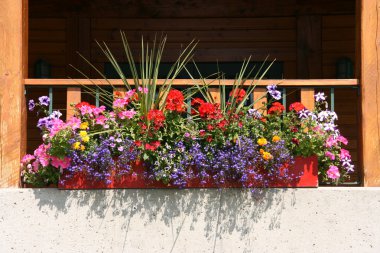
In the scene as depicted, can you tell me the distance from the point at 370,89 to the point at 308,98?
403 millimetres

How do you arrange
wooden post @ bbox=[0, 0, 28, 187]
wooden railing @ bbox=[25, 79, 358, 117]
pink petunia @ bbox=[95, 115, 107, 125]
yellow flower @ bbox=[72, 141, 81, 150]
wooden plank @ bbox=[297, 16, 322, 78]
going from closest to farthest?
yellow flower @ bbox=[72, 141, 81, 150] < pink petunia @ bbox=[95, 115, 107, 125] < wooden post @ bbox=[0, 0, 28, 187] < wooden railing @ bbox=[25, 79, 358, 117] < wooden plank @ bbox=[297, 16, 322, 78]

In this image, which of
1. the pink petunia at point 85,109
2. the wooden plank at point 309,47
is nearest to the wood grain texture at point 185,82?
the pink petunia at point 85,109

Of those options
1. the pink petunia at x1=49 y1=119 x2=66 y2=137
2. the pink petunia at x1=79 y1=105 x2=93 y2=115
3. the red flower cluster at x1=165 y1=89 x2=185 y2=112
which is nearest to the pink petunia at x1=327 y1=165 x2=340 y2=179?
the red flower cluster at x1=165 y1=89 x2=185 y2=112

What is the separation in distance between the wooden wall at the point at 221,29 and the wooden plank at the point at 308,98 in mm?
2721

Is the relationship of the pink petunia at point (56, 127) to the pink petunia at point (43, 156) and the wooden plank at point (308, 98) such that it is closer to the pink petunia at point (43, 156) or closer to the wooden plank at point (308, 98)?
the pink petunia at point (43, 156)

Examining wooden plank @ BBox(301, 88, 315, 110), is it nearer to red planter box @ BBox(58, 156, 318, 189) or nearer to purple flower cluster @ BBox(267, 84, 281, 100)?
purple flower cluster @ BBox(267, 84, 281, 100)

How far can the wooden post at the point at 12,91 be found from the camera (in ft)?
12.5

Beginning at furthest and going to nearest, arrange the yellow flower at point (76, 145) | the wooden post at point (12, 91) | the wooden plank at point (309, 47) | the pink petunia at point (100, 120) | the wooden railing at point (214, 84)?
1. the wooden plank at point (309, 47)
2. the wooden railing at point (214, 84)
3. the wooden post at point (12, 91)
4. the pink petunia at point (100, 120)
5. the yellow flower at point (76, 145)

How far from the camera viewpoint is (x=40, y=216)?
373 cm

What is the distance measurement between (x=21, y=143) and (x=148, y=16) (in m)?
3.21

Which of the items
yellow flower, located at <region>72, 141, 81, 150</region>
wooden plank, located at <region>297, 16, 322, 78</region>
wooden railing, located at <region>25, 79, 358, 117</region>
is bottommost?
yellow flower, located at <region>72, 141, 81, 150</region>

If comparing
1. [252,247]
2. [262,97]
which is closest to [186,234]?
[252,247]

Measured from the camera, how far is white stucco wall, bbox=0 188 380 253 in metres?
3.73

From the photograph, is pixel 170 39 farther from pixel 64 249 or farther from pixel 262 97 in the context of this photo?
pixel 64 249
